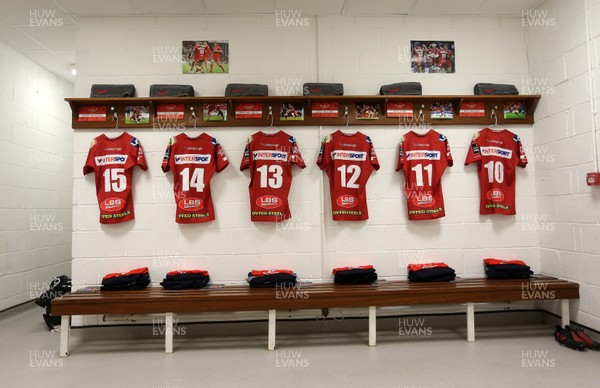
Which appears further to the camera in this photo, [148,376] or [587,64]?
[587,64]

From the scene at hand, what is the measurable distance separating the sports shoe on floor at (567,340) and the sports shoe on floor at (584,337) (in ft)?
0.10

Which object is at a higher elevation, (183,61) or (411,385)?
(183,61)

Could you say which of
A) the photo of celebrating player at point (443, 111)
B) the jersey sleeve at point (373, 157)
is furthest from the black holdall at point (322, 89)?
the photo of celebrating player at point (443, 111)

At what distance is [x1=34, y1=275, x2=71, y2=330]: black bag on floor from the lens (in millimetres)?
3289

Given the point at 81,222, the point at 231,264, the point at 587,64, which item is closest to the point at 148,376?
the point at 231,264

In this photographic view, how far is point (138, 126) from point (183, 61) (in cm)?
79

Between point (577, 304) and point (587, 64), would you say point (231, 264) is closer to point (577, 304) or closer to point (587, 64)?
point (577, 304)

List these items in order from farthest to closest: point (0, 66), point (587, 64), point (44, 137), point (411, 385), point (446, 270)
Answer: point (44, 137) → point (0, 66) → point (446, 270) → point (587, 64) → point (411, 385)

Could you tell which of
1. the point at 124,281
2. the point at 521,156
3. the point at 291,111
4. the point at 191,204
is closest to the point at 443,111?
the point at 521,156

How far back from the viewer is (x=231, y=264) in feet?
10.5

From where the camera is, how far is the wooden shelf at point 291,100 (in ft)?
10.4

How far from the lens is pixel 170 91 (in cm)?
315

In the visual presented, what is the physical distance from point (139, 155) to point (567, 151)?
3.95m

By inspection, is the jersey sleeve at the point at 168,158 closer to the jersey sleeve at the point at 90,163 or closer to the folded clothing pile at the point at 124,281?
the jersey sleeve at the point at 90,163
